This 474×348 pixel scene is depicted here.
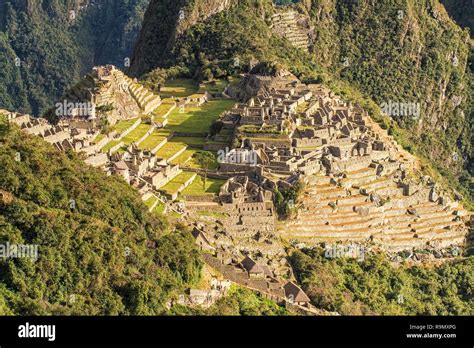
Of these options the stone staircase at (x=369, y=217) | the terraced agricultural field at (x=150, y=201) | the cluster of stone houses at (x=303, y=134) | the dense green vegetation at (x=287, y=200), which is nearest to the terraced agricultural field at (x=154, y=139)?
the cluster of stone houses at (x=303, y=134)

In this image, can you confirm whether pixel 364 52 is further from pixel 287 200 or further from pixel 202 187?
pixel 202 187

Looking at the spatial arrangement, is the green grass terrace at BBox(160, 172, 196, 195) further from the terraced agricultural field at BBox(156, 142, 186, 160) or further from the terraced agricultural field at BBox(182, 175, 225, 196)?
the terraced agricultural field at BBox(156, 142, 186, 160)

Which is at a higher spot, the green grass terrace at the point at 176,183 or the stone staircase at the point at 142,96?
the stone staircase at the point at 142,96

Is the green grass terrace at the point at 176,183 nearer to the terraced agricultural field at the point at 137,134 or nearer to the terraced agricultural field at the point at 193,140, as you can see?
the terraced agricultural field at the point at 137,134

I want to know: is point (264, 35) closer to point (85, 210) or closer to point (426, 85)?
point (426, 85)

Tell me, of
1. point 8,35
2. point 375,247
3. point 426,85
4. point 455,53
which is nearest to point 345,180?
point 375,247

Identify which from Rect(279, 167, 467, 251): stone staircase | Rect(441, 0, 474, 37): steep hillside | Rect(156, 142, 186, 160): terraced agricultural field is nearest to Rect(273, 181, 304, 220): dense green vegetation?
Rect(279, 167, 467, 251): stone staircase

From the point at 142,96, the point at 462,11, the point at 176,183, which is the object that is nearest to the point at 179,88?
the point at 142,96
